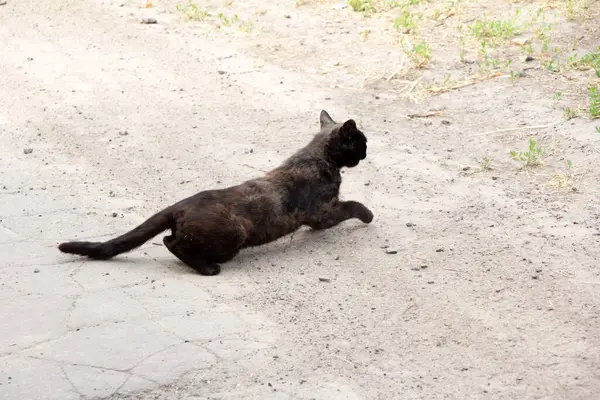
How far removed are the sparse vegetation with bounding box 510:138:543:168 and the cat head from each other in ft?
4.92

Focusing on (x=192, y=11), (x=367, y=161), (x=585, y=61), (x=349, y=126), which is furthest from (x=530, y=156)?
(x=192, y=11)

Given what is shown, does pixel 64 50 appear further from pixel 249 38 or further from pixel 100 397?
pixel 100 397

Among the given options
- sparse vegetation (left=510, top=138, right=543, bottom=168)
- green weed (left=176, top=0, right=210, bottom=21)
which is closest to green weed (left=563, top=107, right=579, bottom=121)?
sparse vegetation (left=510, top=138, right=543, bottom=168)

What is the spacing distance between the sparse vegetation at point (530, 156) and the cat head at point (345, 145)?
59.0 inches

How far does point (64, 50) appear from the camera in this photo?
37.7 ft

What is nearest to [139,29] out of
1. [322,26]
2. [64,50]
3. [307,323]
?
[64,50]

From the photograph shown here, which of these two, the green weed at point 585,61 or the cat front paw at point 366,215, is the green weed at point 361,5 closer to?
the green weed at point 585,61

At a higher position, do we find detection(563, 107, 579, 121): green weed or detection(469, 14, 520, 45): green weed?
detection(469, 14, 520, 45): green weed

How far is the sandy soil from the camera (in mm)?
5520

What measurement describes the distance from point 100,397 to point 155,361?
437mm

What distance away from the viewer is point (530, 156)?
8211mm

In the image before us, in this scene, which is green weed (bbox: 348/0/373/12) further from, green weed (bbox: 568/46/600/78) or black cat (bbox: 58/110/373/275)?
black cat (bbox: 58/110/373/275)

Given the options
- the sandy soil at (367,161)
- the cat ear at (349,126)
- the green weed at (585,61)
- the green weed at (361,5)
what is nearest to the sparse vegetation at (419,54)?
the sandy soil at (367,161)

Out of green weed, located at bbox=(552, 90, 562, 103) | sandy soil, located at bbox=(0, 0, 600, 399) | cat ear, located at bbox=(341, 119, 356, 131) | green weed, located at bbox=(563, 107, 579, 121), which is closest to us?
sandy soil, located at bbox=(0, 0, 600, 399)
